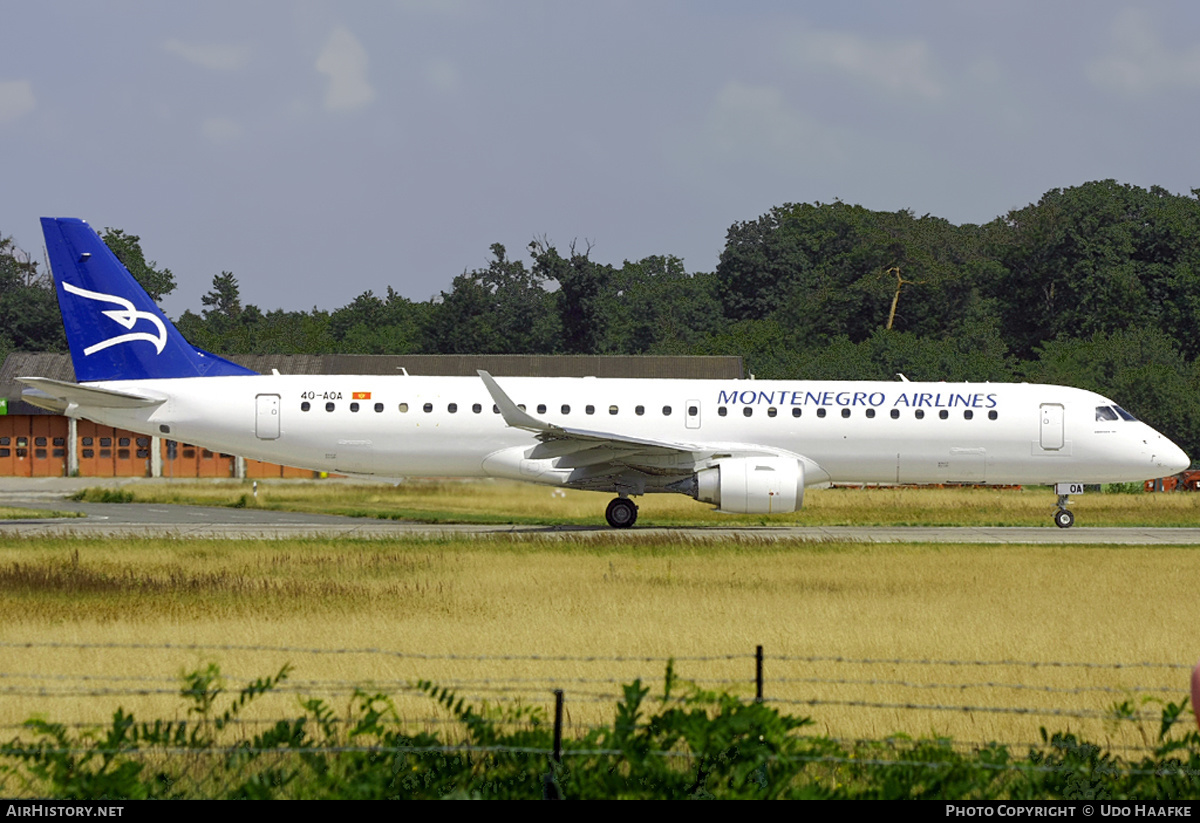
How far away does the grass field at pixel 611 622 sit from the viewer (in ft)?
39.5

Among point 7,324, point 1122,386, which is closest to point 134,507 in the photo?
point 1122,386

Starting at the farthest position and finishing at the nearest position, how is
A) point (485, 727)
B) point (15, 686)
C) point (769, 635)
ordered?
point (769, 635) < point (15, 686) < point (485, 727)

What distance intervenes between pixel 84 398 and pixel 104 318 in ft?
6.70

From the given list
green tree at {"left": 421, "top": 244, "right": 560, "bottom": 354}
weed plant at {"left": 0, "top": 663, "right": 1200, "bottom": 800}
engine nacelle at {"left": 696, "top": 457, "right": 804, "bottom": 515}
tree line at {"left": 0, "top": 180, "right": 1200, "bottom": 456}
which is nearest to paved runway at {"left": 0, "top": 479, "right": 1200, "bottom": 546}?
engine nacelle at {"left": 696, "top": 457, "right": 804, "bottom": 515}

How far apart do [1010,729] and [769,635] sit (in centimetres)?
460

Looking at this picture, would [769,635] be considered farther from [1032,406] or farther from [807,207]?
[807,207]

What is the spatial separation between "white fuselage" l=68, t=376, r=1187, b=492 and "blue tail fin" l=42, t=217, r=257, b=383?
1.49ft

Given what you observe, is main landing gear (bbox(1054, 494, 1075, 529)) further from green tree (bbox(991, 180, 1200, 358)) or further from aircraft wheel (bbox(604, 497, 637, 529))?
green tree (bbox(991, 180, 1200, 358))

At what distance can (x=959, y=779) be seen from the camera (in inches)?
326

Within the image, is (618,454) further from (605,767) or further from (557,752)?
(557,752)

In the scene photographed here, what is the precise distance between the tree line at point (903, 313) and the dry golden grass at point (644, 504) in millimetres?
25809

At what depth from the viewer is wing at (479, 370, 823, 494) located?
27578 mm

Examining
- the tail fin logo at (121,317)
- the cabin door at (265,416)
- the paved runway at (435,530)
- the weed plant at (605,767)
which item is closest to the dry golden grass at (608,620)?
the weed plant at (605,767)

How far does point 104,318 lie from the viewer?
96.8 ft
